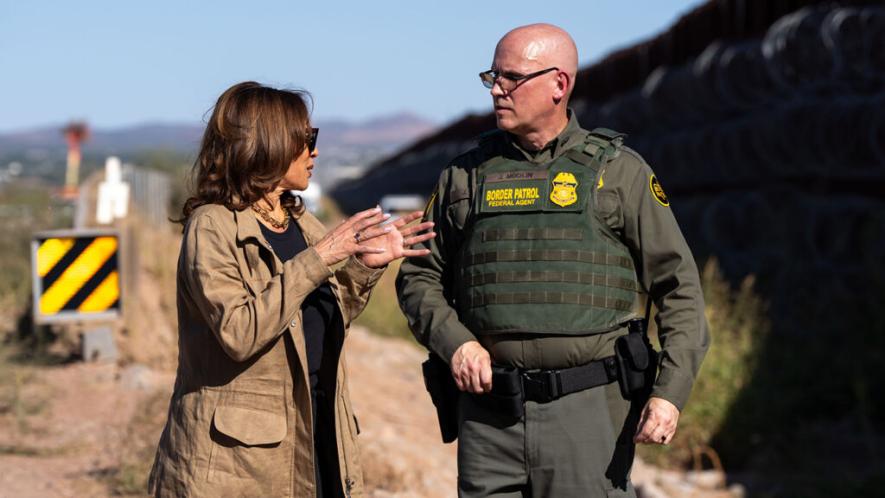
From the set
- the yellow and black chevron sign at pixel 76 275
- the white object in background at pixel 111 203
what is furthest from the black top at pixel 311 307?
the white object in background at pixel 111 203

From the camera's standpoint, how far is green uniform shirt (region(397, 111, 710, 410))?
11.6ft

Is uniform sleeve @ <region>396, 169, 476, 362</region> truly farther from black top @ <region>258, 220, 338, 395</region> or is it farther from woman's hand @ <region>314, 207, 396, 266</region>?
woman's hand @ <region>314, 207, 396, 266</region>

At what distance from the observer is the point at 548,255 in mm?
3615

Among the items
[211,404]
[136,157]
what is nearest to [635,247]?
[211,404]

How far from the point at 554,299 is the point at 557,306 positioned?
0.07ft

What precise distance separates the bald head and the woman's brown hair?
649mm

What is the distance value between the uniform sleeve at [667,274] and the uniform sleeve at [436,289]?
513 millimetres

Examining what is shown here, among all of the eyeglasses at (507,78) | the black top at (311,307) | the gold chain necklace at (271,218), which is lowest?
the black top at (311,307)

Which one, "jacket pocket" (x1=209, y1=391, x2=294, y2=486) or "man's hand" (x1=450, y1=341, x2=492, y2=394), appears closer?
"jacket pocket" (x1=209, y1=391, x2=294, y2=486)

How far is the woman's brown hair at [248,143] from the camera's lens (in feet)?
11.0

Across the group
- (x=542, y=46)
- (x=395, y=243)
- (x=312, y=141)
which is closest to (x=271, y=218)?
(x=312, y=141)

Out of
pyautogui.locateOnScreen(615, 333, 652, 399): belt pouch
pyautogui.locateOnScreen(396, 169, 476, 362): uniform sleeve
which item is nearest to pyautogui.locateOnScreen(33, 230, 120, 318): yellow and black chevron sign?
pyautogui.locateOnScreen(396, 169, 476, 362): uniform sleeve

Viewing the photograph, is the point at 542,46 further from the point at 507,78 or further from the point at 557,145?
the point at 557,145

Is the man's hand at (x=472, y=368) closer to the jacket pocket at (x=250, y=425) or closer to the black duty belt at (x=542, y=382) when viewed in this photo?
the black duty belt at (x=542, y=382)
